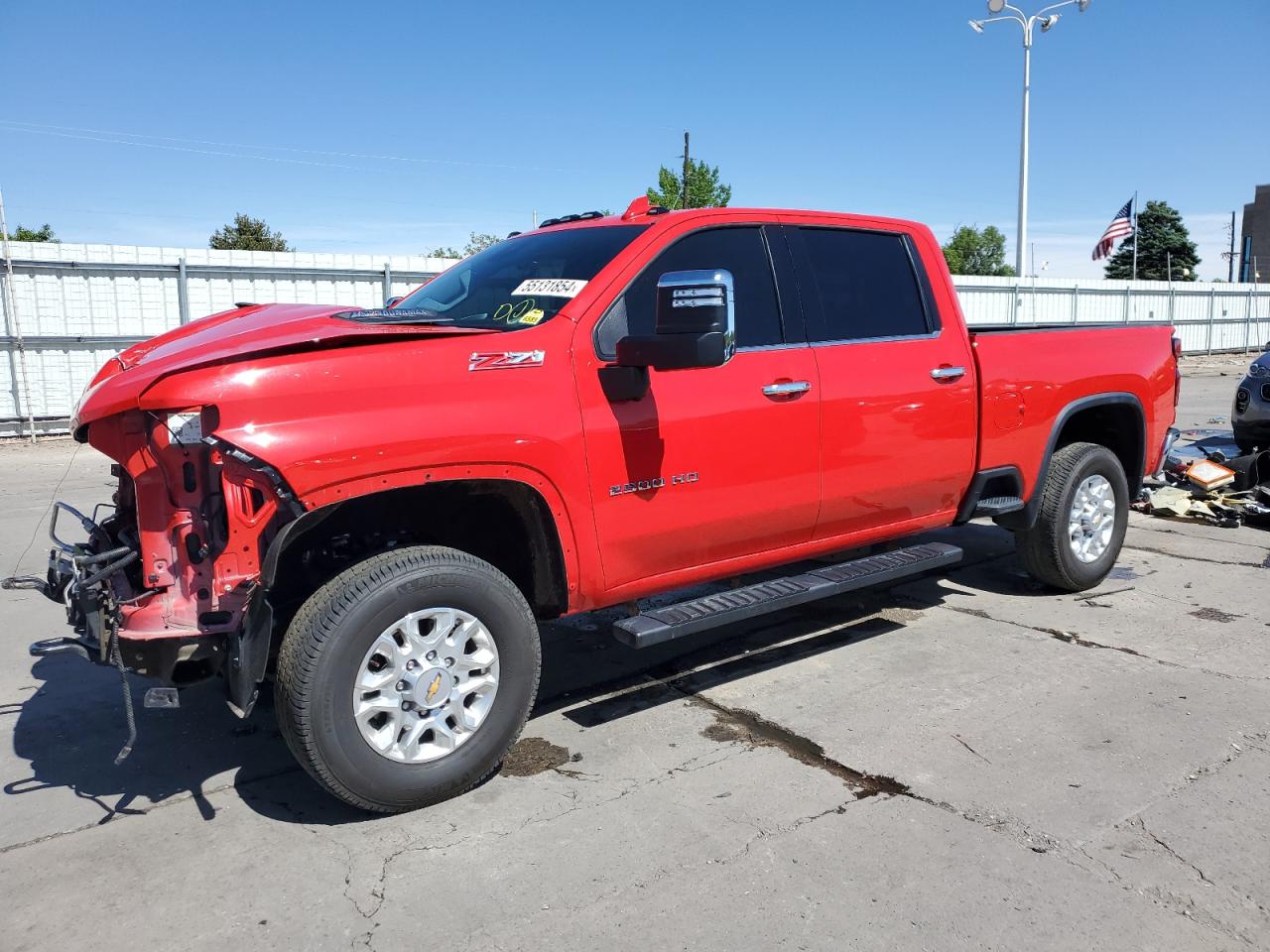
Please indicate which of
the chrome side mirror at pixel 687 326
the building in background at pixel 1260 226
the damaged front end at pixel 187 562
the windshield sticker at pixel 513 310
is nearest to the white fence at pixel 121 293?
the windshield sticker at pixel 513 310

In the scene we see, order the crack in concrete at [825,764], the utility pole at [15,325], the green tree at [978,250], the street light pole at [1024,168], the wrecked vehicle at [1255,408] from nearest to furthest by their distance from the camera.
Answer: the crack in concrete at [825,764], the wrecked vehicle at [1255,408], the utility pole at [15,325], the street light pole at [1024,168], the green tree at [978,250]

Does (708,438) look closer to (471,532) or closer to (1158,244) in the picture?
(471,532)

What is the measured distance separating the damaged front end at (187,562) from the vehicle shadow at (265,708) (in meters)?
0.58

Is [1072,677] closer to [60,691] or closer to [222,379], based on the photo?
[222,379]

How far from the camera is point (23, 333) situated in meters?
14.0

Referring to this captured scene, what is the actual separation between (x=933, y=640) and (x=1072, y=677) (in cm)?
75

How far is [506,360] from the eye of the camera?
11.6 feet

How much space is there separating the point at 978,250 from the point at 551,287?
10685 cm

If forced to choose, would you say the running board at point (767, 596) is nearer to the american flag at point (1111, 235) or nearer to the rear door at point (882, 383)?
the rear door at point (882, 383)

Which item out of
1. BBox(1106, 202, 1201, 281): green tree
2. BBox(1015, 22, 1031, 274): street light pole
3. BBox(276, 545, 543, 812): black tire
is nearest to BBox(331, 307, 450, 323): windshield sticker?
BBox(276, 545, 543, 812): black tire

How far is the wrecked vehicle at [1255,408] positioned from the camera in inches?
376

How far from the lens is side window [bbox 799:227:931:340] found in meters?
4.62

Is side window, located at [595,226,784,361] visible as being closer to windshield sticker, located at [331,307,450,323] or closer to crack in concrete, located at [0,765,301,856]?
windshield sticker, located at [331,307,450,323]

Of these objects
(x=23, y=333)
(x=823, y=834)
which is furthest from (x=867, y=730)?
(x=23, y=333)
